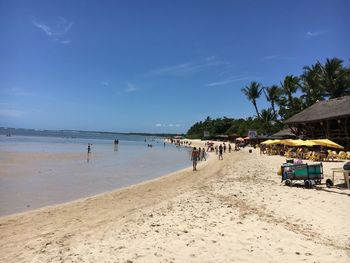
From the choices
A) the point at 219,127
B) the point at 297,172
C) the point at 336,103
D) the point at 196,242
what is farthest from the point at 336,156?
the point at 219,127

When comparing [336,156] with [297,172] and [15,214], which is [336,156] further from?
[15,214]

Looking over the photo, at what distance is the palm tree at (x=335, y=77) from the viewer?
4125 centimetres

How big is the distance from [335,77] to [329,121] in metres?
14.4

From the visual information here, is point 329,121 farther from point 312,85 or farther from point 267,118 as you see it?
point 267,118

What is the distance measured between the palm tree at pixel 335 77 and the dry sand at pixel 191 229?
3548cm

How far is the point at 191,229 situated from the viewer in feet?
22.0

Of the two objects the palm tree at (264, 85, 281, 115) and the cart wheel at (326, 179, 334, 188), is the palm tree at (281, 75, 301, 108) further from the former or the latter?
the cart wheel at (326, 179, 334, 188)

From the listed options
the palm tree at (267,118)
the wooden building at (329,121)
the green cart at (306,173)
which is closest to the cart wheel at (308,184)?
the green cart at (306,173)

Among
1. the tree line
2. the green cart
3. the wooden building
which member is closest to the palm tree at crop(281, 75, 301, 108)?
the tree line

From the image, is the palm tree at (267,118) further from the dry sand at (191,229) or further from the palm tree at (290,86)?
the dry sand at (191,229)

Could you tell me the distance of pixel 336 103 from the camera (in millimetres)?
30047

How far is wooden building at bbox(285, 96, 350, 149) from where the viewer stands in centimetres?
2752

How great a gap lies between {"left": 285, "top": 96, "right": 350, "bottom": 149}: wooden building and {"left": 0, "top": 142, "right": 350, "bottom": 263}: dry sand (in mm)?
19222

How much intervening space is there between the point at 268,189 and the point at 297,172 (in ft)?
4.73
